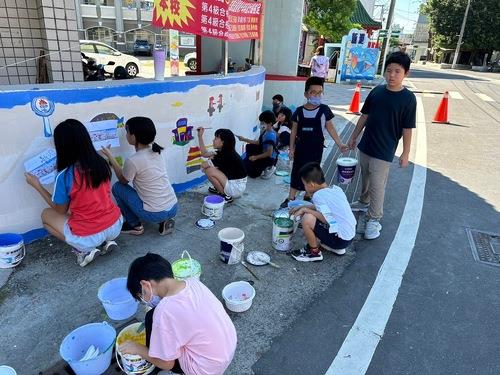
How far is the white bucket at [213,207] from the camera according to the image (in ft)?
14.1

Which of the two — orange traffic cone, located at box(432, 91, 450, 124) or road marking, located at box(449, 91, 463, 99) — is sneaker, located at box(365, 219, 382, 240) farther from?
road marking, located at box(449, 91, 463, 99)

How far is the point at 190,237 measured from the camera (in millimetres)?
3996

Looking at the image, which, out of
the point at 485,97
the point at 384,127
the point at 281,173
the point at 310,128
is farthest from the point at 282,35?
the point at 485,97

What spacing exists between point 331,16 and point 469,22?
28656 millimetres

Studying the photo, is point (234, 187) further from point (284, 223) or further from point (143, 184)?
point (143, 184)

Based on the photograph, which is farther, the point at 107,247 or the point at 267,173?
the point at 267,173

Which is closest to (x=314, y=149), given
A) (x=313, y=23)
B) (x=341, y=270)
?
(x=341, y=270)

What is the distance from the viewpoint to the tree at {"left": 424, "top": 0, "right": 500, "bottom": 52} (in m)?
39.9

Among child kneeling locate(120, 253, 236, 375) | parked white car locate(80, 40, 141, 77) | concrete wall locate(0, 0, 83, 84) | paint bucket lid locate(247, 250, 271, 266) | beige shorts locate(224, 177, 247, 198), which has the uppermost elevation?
concrete wall locate(0, 0, 83, 84)

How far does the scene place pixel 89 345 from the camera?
95.8 inches

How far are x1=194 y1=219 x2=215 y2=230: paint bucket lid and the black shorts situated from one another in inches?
49.6

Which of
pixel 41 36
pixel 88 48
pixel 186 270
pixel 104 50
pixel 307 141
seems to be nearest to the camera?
pixel 186 270

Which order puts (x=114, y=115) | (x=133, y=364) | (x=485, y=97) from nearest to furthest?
(x=133, y=364) → (x=114, y=115) → (x=485, y=97)

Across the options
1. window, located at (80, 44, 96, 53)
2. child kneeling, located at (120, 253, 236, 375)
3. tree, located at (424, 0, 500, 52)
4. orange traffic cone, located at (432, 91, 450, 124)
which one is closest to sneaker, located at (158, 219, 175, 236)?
child kneeling, located at (120, 253, 236, 375)
